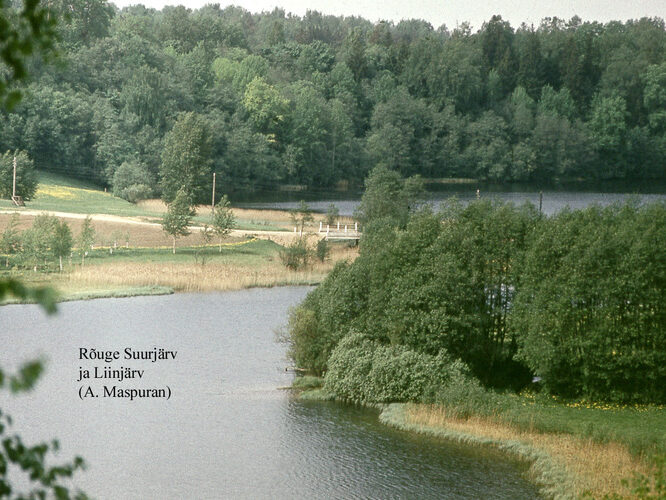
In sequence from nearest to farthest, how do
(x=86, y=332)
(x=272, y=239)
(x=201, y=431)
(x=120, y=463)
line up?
(x=120, y=463) → (x=201, y=431) → (x=86, y=332) → (x=272, y=239)

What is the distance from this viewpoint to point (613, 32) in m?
156

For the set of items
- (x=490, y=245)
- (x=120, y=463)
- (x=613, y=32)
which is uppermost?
(x=613, y=32)

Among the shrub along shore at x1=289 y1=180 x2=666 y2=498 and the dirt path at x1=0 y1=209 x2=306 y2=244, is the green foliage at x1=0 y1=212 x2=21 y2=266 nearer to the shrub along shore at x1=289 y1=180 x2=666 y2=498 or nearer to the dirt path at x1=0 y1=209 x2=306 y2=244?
the dirt path at x1=0 y1=209 x2=306 y2=244

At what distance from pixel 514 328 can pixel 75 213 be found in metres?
48.8

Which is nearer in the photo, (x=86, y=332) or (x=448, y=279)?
(x=448, y=279)

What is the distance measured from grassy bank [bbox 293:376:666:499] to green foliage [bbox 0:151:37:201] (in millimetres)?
48602

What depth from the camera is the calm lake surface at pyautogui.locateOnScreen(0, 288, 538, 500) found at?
2128 centimetres

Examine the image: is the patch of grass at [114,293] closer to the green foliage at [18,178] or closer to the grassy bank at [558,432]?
the grassy bank at [558,432]

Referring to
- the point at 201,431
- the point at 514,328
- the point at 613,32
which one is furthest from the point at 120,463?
the point at 613,32

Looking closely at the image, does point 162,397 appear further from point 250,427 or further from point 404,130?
point 404,130

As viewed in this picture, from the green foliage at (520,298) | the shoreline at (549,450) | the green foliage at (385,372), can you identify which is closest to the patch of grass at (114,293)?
the green foliage at (520,298)

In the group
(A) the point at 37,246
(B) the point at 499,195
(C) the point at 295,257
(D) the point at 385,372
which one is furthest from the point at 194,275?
(B) the point at 499,195

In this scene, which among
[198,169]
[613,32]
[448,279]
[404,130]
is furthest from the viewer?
[613,32]

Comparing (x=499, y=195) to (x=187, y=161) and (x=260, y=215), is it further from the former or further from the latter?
(x=187, y=161)
